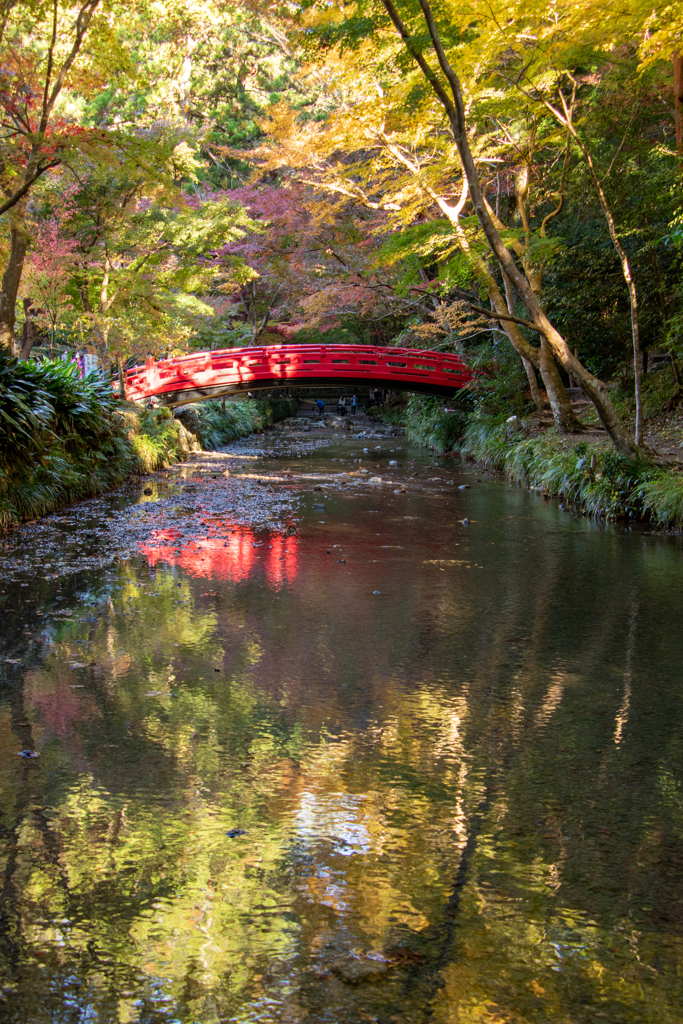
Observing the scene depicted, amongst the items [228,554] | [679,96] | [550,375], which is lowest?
[228,554]

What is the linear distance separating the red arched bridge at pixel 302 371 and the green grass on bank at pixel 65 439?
1.73 metres

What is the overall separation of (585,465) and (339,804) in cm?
1017

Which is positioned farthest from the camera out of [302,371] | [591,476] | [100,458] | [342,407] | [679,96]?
[342,407]

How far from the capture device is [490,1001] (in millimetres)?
2307

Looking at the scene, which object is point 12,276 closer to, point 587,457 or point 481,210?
point 481,210

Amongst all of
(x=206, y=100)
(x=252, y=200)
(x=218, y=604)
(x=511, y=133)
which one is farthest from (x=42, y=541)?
(x=206, y=100)

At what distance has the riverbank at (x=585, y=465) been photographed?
35.0 feet

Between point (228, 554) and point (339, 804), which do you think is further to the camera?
point (228, 554)

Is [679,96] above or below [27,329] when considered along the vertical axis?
above

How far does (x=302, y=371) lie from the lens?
2242cm

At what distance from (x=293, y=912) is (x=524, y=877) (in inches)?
33.2

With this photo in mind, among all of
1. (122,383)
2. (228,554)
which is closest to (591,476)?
(228,554)

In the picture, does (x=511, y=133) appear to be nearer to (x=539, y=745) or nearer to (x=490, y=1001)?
(x=539, y=745)

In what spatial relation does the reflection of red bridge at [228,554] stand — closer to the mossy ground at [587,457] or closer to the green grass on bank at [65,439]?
the green grass on bank at [65,439]
